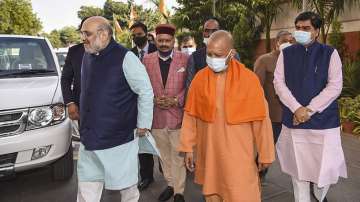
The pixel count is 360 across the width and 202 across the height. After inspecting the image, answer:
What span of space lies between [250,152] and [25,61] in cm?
347

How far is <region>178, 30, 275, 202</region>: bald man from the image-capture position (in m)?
2.99

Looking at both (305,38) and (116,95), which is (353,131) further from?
(116,95)

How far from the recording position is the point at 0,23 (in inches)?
1396

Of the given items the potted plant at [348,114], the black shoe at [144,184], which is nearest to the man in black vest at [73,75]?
the black shoe at [144,184]

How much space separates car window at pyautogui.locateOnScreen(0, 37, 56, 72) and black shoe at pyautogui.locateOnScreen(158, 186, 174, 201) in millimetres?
2268

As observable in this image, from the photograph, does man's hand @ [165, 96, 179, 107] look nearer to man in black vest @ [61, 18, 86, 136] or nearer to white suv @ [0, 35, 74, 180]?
man in black vest @ [61, 18, 86, 136]

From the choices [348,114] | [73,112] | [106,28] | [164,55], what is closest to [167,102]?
[164,55]

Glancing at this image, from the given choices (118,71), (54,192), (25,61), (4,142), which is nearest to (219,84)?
(118,71)

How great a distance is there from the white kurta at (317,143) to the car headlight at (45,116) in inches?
92.7

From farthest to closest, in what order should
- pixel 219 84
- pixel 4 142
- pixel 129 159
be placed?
pixel 4 142
pixel 129 159
pixel 219 84

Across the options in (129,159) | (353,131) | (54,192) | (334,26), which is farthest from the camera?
(334,26)

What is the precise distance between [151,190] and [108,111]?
180 centimetres

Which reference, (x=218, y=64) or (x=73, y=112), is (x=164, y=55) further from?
(x=218, y=64)

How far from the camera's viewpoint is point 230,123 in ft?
9.82
